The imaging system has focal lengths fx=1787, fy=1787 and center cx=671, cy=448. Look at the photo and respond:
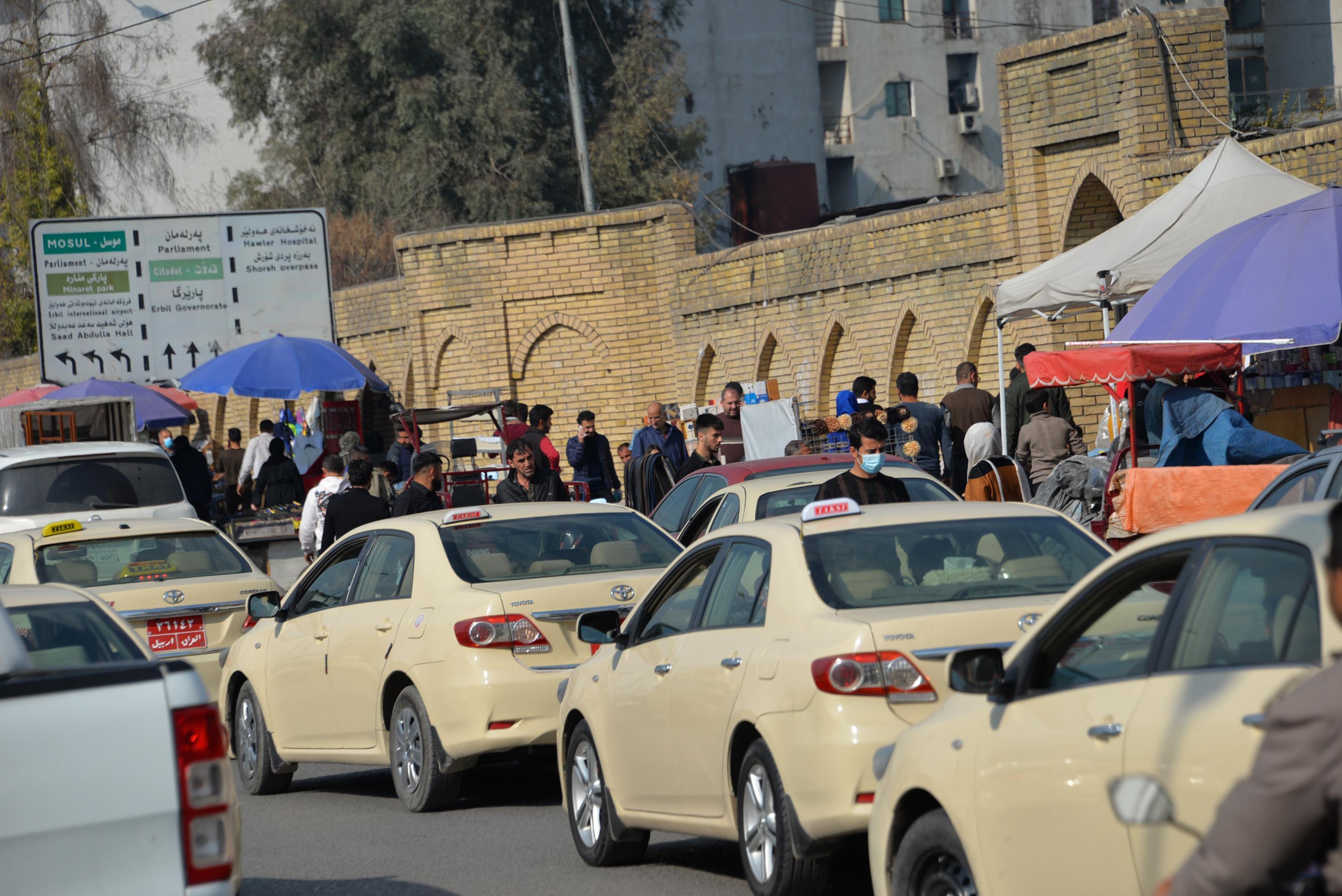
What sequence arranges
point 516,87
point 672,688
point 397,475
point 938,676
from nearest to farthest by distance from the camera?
point 938,676
point 672,688
point 397,475
point 516,87

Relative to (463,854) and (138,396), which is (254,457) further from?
(463,854)

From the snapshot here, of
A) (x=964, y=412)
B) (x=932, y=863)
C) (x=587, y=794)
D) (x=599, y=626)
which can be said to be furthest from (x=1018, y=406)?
(x=932, y=863)

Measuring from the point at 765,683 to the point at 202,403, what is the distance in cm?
4002

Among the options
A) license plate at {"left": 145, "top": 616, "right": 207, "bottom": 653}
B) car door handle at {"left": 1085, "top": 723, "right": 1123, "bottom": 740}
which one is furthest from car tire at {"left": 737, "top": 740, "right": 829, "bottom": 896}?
license plate at {"left": 145, "top": 616, "right": 207, "bottom": 653}

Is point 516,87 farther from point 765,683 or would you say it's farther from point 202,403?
point 765,683

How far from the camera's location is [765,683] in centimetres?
630

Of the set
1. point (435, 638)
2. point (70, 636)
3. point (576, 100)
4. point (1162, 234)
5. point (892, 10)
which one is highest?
point (892, 10)

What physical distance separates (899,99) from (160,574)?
50.9m

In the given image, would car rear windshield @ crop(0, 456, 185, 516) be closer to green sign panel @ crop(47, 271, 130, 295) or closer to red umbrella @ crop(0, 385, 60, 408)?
green sign panel @ crop(47, 271, 130, 295)

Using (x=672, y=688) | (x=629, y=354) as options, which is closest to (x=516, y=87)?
(x=629, y=354)

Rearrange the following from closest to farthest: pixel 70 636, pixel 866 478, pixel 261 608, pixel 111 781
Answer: pixel 111 781 < pixel 70 636 < pixel 866 478 < pixel 261 608

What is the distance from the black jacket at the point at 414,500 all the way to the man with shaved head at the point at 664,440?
13.9 feet

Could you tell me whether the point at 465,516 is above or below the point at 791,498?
above

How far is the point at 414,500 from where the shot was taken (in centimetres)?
1338
